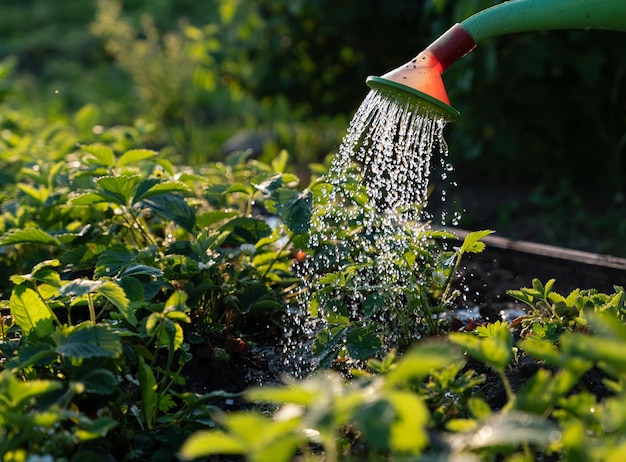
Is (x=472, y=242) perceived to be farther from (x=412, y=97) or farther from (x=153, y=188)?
(x=153, y=188)

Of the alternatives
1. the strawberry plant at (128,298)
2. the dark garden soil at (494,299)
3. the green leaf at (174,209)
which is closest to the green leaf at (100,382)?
the strawberry plant at (128,298)

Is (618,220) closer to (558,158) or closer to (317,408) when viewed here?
(558,158)

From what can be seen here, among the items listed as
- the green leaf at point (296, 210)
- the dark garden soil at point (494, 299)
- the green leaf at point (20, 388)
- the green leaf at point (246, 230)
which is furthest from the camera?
the green leaf at point (246, 230)

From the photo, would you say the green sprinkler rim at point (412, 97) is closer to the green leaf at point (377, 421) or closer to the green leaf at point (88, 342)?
the green leaf at point (88, 342)

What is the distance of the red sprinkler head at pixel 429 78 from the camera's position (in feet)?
5.84

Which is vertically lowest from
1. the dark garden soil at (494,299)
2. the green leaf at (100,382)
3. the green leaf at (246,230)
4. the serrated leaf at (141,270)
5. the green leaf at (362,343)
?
the dark garden soil at (494,299)

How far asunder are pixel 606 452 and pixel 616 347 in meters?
0.12

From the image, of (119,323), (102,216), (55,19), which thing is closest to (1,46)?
(55,19)

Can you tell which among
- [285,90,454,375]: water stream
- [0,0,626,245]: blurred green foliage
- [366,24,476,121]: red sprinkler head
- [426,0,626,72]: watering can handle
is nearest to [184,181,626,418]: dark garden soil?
[285,90,454,375]: water stream

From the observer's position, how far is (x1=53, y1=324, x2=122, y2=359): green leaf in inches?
60.1

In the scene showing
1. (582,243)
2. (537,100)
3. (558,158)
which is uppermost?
(537,100)

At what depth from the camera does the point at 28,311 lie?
5.75 ft

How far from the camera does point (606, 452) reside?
966 mm

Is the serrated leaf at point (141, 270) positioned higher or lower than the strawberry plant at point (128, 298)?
higher
